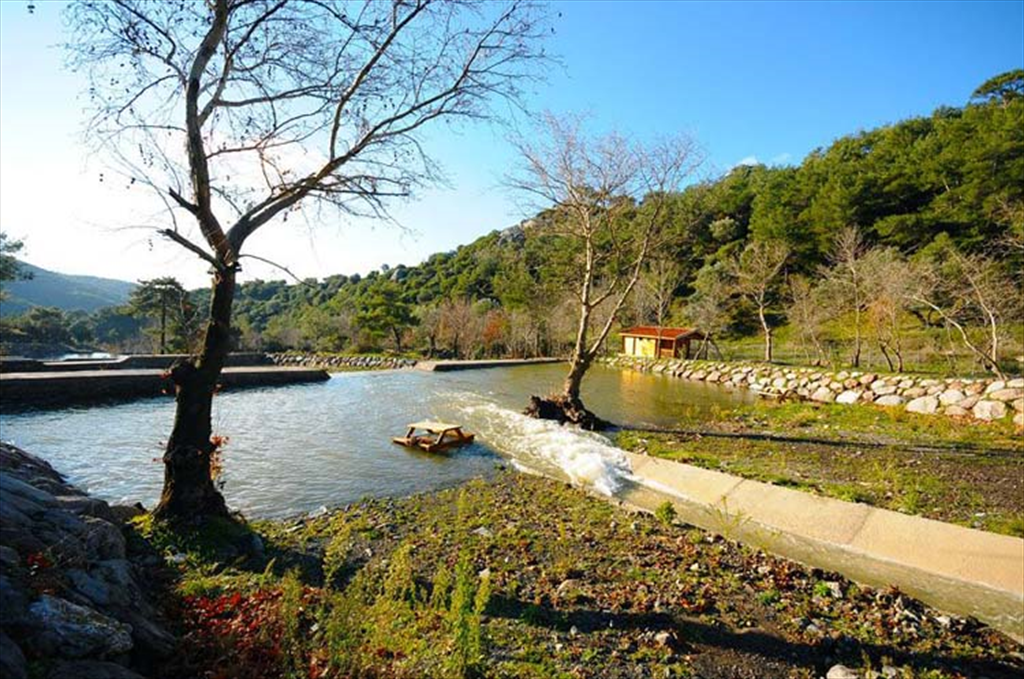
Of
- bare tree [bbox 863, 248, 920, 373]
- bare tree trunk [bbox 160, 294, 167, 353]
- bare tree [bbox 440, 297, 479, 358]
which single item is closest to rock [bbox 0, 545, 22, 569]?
bare tree [bbox 863, 248, 920, 373]

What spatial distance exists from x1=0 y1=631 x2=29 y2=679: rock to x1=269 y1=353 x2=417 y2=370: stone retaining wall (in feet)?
83.3

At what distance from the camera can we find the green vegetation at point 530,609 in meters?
3.06

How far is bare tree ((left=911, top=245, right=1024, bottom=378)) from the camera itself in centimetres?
1536

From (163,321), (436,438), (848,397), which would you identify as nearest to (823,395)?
(848,397)

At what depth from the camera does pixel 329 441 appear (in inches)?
428

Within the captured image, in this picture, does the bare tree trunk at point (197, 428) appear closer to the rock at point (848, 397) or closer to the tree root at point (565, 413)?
the tree root at point (565, 413)

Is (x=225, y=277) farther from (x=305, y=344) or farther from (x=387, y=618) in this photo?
(x=305, y=344)

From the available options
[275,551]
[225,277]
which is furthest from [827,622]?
[225,277]

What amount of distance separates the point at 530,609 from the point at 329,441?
26.1ft

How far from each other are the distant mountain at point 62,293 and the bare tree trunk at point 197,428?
2672 inches

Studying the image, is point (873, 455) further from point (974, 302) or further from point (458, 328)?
point (458, 328)

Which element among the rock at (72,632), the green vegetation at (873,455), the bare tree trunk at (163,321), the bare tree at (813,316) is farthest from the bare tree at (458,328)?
the rock at (72,632)

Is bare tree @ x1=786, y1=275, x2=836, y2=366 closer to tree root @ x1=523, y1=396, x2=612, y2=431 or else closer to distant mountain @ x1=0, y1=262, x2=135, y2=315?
tree root @ x1=523, y1=396, x2=612, y2=431

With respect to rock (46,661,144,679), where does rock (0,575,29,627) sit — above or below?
above
